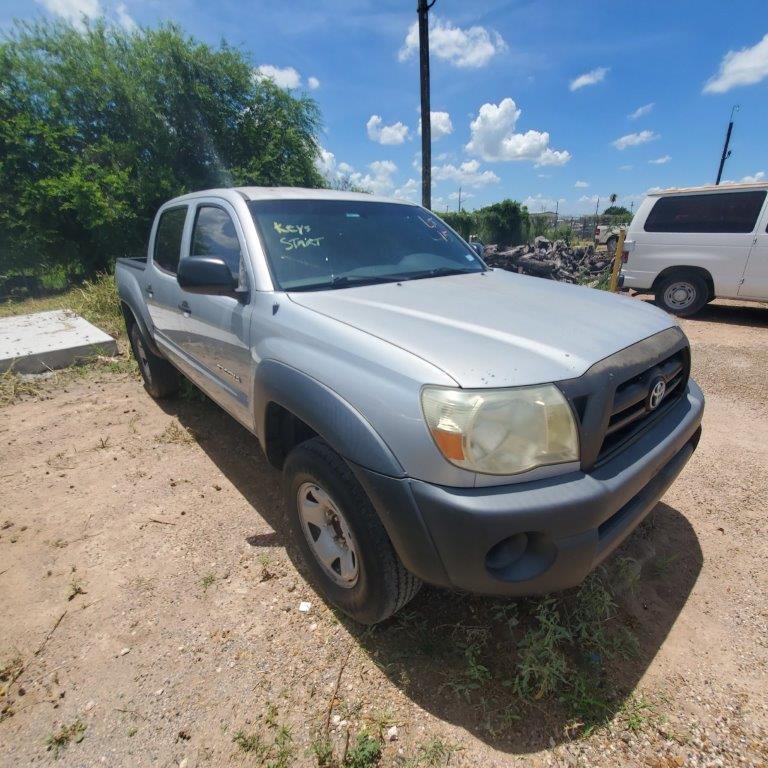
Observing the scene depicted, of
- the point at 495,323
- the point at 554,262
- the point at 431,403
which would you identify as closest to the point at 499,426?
the point at 431,403

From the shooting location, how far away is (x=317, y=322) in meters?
1.82

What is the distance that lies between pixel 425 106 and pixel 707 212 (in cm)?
607

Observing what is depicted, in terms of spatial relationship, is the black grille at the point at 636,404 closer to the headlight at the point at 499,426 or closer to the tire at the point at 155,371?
the headlight at the point at 499,426

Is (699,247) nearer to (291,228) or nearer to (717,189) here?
(717,189)

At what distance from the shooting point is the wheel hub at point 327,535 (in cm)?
184

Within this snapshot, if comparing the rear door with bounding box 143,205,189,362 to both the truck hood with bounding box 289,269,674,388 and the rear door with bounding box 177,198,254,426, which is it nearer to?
the rear door with bounding box 177,198,254,426

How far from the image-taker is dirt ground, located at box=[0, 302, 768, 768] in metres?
1.52

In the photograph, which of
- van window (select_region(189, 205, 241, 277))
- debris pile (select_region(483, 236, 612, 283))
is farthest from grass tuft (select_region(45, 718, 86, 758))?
debris pile (select_region(483, 236, 612, 283))

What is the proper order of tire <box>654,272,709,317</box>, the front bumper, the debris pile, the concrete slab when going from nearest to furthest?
the front bumper → the concrete slab → tire <box>654,272,709,317</box> → the debris pile

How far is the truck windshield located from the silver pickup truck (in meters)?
0.01

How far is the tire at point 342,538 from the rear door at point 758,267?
284 inches

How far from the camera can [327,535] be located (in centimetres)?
192

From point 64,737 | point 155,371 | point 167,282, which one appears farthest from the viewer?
point 155,371

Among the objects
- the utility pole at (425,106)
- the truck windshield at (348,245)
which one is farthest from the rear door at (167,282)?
the utility pole at (425,106)
